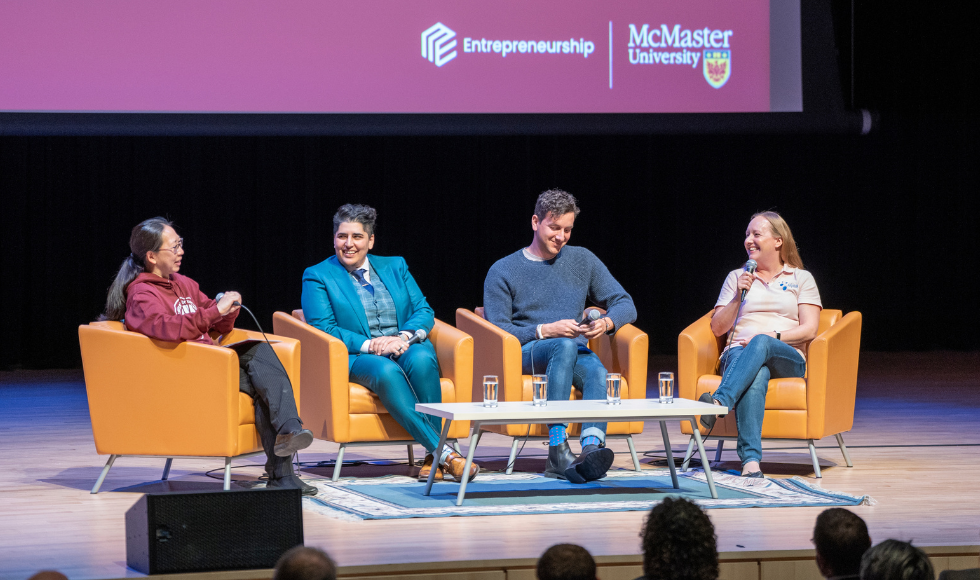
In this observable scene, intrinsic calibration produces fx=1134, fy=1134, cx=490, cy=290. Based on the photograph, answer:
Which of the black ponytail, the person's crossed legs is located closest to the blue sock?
the person's crossed legs

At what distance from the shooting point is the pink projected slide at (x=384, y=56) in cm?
642

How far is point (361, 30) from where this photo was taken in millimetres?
6711

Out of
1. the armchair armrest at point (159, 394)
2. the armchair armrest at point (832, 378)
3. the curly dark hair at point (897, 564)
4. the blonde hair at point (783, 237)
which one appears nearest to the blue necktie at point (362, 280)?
the armchair armrest at point (159, 394)

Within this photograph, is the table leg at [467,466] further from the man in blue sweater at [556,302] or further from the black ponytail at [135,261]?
the black ponytail at [135,261]

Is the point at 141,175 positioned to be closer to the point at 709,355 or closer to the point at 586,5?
the point at 586,5

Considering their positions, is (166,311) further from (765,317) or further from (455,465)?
(765,317)

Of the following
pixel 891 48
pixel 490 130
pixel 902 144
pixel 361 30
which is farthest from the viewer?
pixel 902 144

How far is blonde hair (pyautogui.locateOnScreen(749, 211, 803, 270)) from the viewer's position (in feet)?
14.9

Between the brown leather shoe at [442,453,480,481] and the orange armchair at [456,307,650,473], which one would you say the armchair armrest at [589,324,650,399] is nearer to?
the orange armchair at [456,307,650,473]

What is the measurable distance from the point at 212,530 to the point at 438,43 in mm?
4567

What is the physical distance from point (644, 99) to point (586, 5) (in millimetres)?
671

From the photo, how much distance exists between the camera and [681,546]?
75.4 inches

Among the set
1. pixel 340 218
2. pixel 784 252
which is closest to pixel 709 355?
pixel 784 252

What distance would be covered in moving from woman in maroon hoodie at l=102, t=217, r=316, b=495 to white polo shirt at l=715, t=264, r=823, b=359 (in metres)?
1.77
